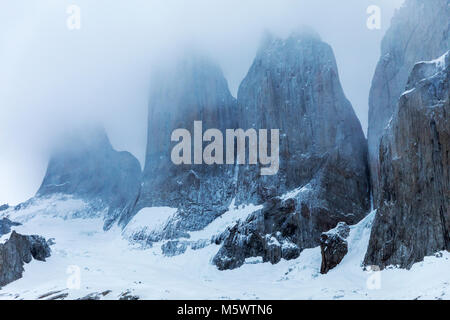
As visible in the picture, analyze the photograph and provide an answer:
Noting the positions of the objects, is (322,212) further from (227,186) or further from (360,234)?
(227,186)

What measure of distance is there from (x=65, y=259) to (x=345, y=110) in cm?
5774

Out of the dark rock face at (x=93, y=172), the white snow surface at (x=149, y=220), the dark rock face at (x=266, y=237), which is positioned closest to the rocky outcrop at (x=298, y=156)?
the dark rock face at (x=266, y=237)

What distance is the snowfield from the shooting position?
138 feet

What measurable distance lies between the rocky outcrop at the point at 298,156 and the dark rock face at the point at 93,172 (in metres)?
70.5

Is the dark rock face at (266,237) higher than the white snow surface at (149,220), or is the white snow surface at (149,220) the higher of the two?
the dark rock face at (266,237)

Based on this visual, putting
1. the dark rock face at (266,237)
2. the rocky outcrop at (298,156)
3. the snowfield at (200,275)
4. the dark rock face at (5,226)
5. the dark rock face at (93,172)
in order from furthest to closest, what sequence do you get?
the dark rock face at (93,172), the dark rock face at (5,226), the rocky outcrop at (298,156), the dark rock face at (266,237), the snowfield at (200,275)

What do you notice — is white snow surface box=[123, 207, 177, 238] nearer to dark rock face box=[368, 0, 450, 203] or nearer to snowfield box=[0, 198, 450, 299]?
snowfield box=[0, 198, 450, 299]

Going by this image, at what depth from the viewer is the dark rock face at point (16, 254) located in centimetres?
6044

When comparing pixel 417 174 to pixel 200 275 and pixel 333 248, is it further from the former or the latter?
pixel 200 275

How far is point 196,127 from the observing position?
375 ft

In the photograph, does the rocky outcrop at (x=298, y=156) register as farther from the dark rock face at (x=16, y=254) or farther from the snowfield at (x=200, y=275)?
the dark rock face at (x=16, y=254)

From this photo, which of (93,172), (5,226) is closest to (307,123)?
(5,226)

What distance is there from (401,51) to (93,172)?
126 m

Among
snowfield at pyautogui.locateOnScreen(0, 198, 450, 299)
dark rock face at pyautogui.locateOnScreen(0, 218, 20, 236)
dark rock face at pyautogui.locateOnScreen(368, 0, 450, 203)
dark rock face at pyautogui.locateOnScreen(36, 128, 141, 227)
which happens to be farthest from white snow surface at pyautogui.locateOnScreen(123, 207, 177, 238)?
dark rock face at pyautogui.locateOnScreen(368, 0, 450, 203)
